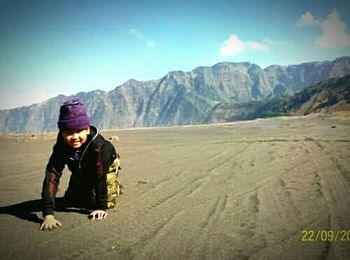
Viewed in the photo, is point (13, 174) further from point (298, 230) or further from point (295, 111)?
point (295, 111)

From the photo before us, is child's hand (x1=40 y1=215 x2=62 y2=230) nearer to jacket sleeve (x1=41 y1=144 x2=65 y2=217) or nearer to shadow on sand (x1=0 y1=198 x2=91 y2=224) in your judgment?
jacket sleeve (x1=41 y1=144 x2=65 y2=217)

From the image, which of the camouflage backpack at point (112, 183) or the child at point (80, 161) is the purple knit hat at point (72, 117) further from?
the camouflage backpack at point (112, 183)

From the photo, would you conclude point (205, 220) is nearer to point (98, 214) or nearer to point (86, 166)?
point (98, 214)

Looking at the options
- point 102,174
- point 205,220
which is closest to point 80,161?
point 102,174

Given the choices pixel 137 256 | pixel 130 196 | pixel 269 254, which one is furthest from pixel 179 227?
pixel 130 196

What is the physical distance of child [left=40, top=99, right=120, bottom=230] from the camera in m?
3.70

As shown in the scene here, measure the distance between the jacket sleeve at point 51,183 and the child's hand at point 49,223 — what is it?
80 millimetres

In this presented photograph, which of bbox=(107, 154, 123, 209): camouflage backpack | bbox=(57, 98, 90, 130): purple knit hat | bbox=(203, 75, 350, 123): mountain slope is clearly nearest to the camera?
bbox=(57, 98, 90, 130): purple knit hat

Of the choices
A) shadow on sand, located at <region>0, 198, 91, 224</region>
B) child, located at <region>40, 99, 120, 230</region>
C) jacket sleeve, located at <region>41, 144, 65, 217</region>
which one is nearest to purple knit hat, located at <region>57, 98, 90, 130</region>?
child, located at <region>40, 99, 120, 230</region>

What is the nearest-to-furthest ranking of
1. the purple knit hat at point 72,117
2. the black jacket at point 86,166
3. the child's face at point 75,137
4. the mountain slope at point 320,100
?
1. the purple knit hat at point 72,117
2. the child's face at point 75,137
3. the black jacket at point 86,166
4. the mountain slope at point 320,100

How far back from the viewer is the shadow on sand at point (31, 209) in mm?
4289

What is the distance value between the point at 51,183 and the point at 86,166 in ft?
1.39

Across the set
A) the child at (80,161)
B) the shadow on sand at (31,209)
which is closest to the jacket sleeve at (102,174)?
the child at (80,161)

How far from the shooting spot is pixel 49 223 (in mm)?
3729
